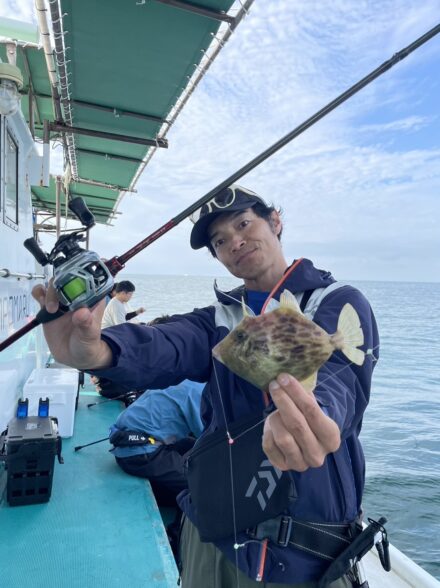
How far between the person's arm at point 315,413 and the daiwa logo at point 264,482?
388mm

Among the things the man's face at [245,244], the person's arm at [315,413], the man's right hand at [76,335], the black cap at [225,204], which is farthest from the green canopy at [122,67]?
the person's arm at [315,413]

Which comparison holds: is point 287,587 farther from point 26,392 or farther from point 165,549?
point 26,392

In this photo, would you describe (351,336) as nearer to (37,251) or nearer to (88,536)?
(37,251)

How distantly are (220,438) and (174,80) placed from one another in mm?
3630

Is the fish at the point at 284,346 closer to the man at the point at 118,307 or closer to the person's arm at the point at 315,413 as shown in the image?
the person's arm at the point at 315,413

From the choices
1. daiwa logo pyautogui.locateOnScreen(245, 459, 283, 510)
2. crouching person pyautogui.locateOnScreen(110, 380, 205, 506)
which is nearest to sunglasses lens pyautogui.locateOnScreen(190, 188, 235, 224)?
daiwa logo pyautogui.locateOnScreen(245, 459, 283, 510)

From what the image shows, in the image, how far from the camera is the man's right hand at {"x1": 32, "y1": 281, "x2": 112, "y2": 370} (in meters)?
Result: 1.62

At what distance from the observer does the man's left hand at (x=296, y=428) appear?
1.21 meters

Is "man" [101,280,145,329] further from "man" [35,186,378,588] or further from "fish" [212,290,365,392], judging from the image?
"fish" [212,290,365,392]

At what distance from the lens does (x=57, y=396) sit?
534 cm

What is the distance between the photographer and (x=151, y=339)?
1.91 meters

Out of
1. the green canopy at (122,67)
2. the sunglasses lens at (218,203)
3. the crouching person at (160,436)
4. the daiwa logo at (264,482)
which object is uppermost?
the green canopy at (122,67)

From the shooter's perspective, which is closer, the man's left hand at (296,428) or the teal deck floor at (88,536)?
the man's left hand at (296,428)

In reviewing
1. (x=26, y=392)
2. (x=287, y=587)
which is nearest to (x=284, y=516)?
(x=287, y=587)
